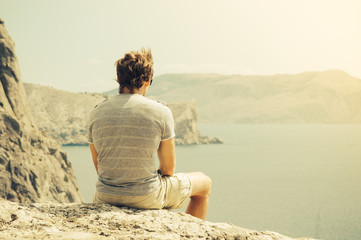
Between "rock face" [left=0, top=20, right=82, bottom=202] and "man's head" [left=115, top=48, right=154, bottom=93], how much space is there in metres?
33.2

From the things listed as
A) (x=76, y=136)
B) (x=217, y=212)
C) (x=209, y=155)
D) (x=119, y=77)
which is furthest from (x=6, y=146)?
(x=76, y=136)

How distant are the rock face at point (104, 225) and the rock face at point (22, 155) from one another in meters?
32.7

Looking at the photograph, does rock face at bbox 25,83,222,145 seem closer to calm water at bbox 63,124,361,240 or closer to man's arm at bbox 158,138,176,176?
calm water at bbox 63,124,361,240

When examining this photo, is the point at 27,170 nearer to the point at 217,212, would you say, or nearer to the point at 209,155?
the point at 217,212

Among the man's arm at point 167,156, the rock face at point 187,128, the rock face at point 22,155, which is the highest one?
the man's arm at point 167,156

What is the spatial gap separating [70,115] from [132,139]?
507 ft

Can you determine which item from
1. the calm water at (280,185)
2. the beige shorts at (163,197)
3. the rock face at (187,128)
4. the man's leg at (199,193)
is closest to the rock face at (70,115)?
the rock face at (187,128)

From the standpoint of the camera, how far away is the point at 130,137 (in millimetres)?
3779

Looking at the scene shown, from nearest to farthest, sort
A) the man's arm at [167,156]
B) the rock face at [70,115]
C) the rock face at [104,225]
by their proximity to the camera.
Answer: the rock face at [104,225] < the man's arm at [167,156] < the rock face at [70,115]

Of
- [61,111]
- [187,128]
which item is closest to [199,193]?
[187,128]

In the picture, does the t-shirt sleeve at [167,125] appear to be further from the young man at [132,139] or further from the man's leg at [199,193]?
the man's leg at [199,193]

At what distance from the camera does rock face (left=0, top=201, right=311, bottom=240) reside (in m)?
3.29

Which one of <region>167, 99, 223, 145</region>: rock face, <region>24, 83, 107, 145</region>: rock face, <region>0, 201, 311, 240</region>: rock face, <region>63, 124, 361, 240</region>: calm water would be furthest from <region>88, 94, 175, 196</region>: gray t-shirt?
<region>167, 99, 223, 145</region>: rock face

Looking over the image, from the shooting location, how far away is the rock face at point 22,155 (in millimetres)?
35312
